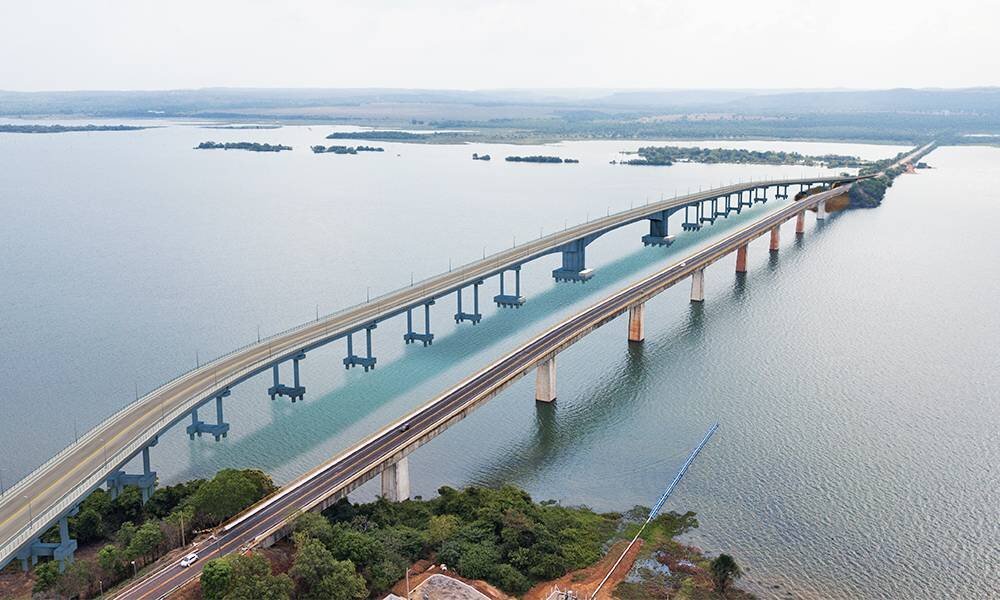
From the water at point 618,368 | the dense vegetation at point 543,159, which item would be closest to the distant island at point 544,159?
the dense vegetation at point 543,159

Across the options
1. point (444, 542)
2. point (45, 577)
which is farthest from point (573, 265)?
point (45, 577)

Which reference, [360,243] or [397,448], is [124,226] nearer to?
[360,243]

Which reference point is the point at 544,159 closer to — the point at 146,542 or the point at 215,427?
the point at 215,427

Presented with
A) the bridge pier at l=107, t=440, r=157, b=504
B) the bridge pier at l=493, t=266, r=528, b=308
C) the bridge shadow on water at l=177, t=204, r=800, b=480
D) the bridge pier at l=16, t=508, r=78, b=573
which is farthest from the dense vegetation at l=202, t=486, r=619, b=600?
Result: the bridge pier at l=493, t=266, r=528, b=308

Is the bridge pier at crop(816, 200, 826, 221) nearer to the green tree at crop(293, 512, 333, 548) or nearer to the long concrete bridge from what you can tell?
the long concrete bridge

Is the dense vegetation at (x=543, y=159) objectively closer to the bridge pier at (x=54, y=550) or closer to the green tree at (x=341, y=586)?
the bridge pier at (x=54, y=550)

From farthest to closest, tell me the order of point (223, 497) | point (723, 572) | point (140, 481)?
point (140, 481)
point (223, 497)
point (723, 572)
